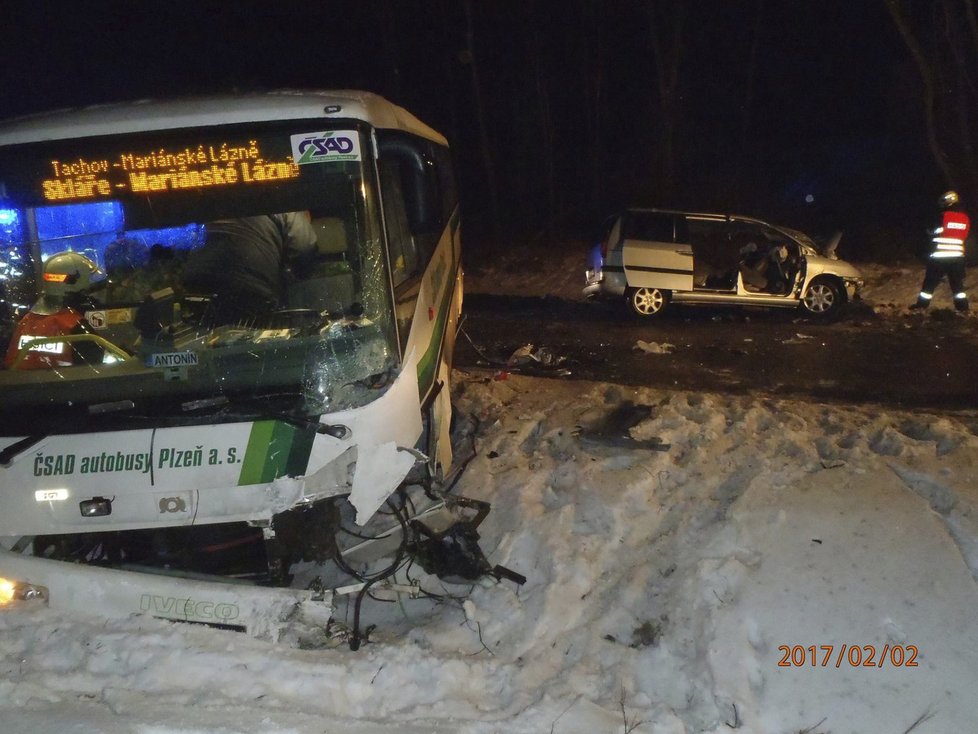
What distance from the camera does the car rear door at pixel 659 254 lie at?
12797mm

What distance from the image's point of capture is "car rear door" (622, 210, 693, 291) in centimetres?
1280

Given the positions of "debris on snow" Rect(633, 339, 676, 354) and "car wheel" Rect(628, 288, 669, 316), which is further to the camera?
"car wheel" Rect(628, 288, 669, 316)

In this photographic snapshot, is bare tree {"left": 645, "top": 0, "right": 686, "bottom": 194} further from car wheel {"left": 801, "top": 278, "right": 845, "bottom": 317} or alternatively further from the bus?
the bus

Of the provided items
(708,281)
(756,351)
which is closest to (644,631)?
(756,351)

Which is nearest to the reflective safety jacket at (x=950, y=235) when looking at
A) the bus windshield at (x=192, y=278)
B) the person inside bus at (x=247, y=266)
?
the bus windshield at (x=192, y=278)

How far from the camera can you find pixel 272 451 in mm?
4090

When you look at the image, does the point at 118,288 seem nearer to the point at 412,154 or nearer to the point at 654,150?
the point at 412,154

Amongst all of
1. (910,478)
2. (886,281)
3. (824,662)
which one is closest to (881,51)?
(886,281)

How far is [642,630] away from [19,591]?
332cm

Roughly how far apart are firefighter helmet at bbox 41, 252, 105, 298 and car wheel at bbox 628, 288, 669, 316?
383 inches

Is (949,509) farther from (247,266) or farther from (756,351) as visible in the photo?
(756,351)

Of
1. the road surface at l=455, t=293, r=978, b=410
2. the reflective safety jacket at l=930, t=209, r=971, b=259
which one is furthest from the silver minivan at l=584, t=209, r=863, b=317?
the reflective safety jacket at l=930, t=209, r=971, b=259

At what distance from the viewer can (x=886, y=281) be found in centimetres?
1457

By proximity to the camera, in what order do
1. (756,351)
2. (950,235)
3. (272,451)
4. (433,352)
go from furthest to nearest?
(950,235), (756,351), (433,352), (272,451)
